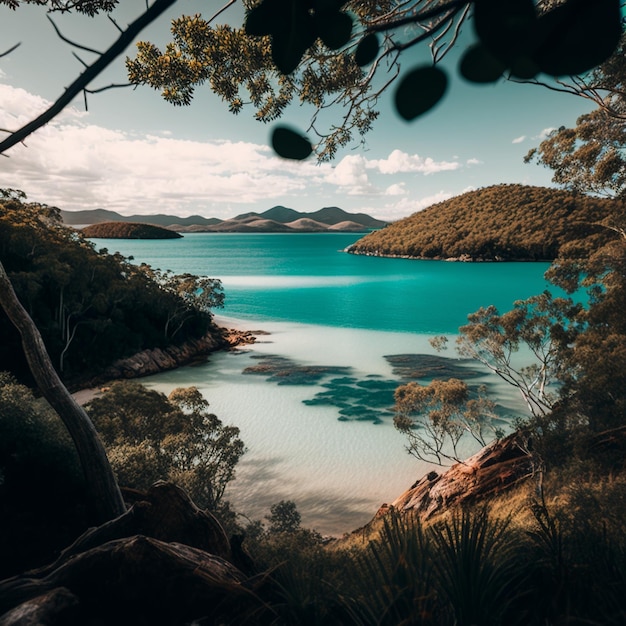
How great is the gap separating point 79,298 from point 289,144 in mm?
24213

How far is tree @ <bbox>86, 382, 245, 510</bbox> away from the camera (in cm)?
883

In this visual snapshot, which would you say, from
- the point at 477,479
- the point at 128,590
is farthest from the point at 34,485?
the point at 477,479

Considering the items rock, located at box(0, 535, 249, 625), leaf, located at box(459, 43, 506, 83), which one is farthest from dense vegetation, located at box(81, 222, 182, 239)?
leaf, located at box(459, 43, 506, 83)

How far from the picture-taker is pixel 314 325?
3897 centimetres

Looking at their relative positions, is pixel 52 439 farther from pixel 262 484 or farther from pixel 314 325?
pixel 314 325

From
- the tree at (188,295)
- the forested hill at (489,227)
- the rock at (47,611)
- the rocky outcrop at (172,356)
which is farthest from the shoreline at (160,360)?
the forested hill at (489,227)

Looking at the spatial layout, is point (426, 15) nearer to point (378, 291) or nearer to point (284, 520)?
point (284, 520)

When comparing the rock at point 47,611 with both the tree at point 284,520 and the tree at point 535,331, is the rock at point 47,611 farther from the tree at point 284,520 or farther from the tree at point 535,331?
the tree at point 535,331

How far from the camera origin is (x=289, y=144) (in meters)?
0.58

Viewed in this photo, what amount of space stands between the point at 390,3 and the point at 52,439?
7.14 metres

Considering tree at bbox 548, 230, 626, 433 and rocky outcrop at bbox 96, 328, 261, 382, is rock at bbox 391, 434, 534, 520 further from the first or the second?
rocky outcrop at bbox 96, 328, 261, 382

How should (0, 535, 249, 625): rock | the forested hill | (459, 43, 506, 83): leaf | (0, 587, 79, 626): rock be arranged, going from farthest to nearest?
the forested hill → (0, 535, 249, 625): rock → (0, 587, 79, 626): rock → (459, 43, 506, 83): leaf

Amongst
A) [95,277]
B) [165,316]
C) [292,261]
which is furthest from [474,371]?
[292,261]

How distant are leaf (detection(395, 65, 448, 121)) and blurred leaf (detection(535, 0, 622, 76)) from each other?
125 mm
